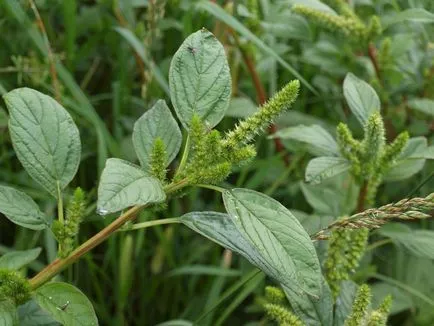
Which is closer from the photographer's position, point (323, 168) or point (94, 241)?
point (94, 241)

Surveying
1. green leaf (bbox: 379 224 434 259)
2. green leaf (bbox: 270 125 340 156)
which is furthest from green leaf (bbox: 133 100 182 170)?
green leaf (bbox: 379 224 434 259)

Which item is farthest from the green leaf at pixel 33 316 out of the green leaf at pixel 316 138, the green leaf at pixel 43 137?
the green leaf at pixel 316 138

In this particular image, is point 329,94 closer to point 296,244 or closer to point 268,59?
point 268,59

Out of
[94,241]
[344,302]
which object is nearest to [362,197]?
[344,302]

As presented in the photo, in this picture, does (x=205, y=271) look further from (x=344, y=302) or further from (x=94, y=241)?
(x=94, y=241)

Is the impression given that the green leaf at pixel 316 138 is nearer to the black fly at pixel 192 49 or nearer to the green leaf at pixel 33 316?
the black fly at pixel 192 49

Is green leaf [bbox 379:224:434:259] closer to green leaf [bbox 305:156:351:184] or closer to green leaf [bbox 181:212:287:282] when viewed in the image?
green leaf [bbox 305:156:351:184]

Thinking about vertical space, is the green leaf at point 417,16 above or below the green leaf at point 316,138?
above
